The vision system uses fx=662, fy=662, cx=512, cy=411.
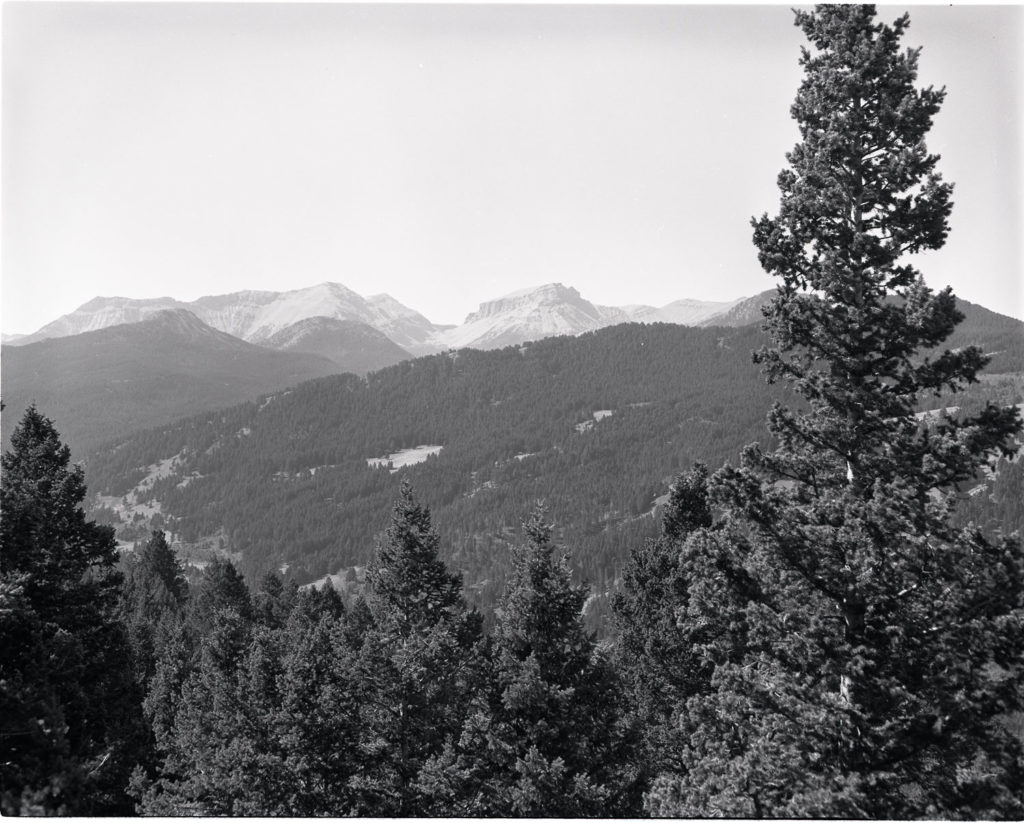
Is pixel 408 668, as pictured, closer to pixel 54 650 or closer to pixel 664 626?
pixel 54 650

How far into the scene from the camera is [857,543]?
10.2 meters

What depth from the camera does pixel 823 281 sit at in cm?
1101

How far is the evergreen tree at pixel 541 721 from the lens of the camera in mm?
16391

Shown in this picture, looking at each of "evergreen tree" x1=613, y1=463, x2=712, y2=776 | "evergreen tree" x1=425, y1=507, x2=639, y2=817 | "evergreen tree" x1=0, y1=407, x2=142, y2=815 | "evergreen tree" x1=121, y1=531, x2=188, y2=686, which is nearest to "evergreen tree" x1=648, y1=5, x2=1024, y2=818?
"evergreen tree" x1=425, y1=507, x2=639, y2=817

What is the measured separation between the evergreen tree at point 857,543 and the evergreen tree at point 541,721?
5.15 m

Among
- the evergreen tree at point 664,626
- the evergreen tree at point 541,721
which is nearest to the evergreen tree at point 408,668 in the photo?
the evergreen tree at point 541,721

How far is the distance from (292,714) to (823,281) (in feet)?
62.2

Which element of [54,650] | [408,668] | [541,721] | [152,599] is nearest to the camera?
[54,650]

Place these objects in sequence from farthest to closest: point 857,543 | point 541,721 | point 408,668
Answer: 1. point 408,668
2. point 541,721
3. point 857,543

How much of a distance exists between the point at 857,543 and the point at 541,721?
10016mm

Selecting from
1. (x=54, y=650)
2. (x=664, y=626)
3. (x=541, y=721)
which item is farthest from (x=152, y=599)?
(x=541, y=721)

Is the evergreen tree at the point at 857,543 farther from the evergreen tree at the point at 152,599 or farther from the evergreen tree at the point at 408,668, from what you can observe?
the evergreen tree at the point at 152,599

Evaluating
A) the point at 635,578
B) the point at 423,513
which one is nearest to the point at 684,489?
the point at 635,578

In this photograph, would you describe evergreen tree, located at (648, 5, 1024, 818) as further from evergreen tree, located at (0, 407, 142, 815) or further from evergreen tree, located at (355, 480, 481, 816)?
evergreen tree, located at (0, 407, 142, 815)
